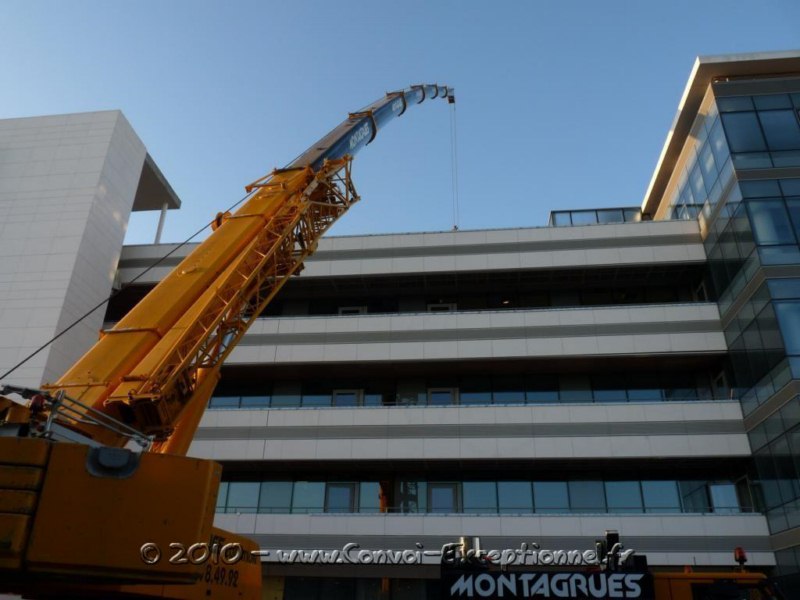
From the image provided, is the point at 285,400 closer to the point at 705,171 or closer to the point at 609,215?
the point at 609,215

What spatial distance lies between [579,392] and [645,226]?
9252 millimetres

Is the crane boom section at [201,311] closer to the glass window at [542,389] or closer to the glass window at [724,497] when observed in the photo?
the glass window at [542,389]

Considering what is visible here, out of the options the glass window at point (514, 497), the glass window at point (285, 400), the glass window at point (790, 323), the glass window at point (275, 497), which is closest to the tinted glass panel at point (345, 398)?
the glass window at point (285, 400)

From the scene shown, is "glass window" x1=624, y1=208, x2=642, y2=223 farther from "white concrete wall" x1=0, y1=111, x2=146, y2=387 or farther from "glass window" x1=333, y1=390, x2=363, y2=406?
"white concrete wall" x1=0, y1=111, x2=146, y2=387

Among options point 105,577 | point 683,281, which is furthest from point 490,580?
point 683,281

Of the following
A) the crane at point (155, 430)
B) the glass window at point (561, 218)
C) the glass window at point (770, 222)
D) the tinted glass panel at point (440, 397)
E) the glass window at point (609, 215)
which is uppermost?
the glass window at point (609, 215)

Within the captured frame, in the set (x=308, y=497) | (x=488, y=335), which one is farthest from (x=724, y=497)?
(x=308, y=497)

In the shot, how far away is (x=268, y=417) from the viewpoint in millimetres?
30234

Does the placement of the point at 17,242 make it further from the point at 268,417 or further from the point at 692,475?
the point at 692,475

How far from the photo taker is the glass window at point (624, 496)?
28125 mm

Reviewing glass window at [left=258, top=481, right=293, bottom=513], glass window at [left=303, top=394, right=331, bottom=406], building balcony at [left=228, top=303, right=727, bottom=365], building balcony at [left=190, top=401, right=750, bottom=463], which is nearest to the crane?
building balcony at [left=228, top=303, right=727, bottom=365]

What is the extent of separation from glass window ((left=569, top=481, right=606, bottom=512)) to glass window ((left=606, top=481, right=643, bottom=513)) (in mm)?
334

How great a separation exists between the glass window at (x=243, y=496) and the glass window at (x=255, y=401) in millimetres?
3932

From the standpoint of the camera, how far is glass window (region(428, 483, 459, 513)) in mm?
29375
